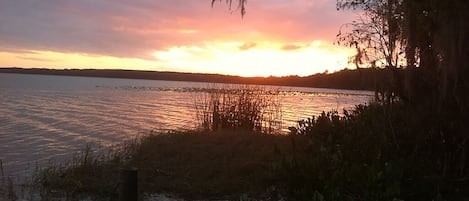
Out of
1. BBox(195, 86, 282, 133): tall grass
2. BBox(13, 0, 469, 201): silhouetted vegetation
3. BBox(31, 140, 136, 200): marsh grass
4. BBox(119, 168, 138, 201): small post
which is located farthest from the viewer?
BBox(195, 86, 282, 133): tall grass

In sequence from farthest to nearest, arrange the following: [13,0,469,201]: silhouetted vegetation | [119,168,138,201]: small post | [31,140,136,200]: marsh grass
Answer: [31,140,136,200]: marsh grass, [13,0,469,201]: silhouetted vegetation, [119,168,138,201]: small post

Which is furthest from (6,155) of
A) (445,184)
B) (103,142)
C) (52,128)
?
(445,184)

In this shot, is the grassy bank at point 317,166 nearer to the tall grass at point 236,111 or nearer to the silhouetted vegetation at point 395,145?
the silhouetted vegetation at point 395,145

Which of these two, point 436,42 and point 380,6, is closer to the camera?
point 436,42

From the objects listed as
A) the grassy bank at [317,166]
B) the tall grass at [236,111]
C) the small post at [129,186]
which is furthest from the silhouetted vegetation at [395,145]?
the tall grass at [236,111]

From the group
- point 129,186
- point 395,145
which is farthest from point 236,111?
point 129,186

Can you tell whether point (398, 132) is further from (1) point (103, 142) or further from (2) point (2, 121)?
(2) point (2, 121)

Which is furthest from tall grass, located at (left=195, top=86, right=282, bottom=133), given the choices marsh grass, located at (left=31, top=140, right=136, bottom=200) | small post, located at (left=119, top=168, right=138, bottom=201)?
small post, located at (left=119, top=168, right=138, bottom=201)

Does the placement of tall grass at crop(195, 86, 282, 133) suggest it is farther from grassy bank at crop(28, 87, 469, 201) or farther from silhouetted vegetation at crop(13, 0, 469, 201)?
silhouetted vegetation at crop(13, 0, 469, 201)

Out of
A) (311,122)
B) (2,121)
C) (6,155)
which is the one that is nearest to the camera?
Answer: (311,122)

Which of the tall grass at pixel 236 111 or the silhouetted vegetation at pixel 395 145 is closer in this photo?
the silhouetted vegetation at pixel 395 145

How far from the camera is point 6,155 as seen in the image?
13.1m

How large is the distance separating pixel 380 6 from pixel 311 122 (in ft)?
12.5

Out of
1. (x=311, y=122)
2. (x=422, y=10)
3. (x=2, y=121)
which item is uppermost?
(x=422, y=10)
